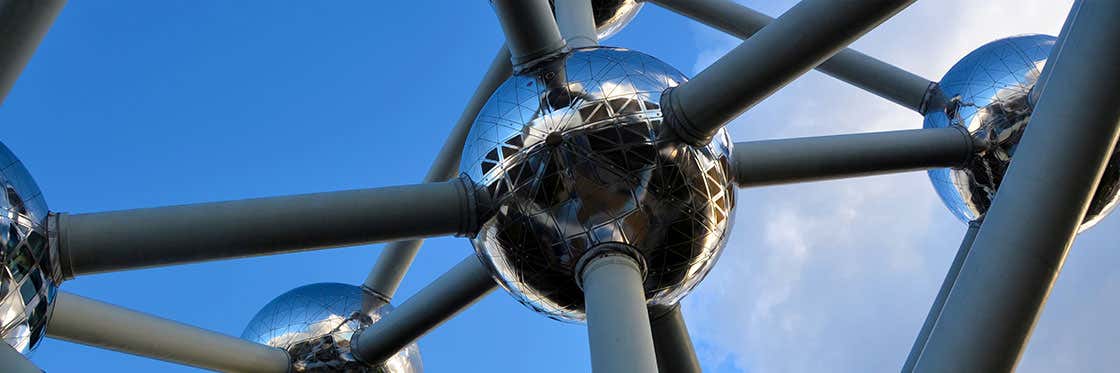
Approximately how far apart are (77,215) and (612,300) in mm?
2630

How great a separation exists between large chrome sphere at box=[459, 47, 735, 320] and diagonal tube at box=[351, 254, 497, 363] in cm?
86

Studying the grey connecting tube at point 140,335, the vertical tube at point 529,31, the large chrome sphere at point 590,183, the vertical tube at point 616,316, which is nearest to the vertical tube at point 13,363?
the grey connecting tube at point 140,335

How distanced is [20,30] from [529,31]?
9.73 feet

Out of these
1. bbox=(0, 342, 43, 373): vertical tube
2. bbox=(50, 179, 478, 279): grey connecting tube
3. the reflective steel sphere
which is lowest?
bbox=(0, 342, 43, 373): vertical tube

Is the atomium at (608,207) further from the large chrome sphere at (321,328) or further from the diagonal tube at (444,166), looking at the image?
the diagonal tube at (444,166)

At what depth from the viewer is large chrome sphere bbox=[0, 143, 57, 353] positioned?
5488 millimetres

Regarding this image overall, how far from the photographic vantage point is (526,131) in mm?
6488

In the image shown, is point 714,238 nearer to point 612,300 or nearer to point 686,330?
point 612,300

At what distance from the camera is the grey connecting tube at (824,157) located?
6.89 metres

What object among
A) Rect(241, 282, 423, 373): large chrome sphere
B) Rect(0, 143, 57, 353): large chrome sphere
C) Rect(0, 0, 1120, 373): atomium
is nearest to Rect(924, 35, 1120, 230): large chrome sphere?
Rect(0, 0, 1120, 373): atomium

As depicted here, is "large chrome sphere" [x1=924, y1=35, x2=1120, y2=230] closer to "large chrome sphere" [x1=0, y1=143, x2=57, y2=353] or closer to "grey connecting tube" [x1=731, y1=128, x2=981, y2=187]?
"grey connecting tube" [x1=731, y1=128, x2=981, y2=187]

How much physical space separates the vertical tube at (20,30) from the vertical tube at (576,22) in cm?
423

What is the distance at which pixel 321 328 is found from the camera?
9.09 metres

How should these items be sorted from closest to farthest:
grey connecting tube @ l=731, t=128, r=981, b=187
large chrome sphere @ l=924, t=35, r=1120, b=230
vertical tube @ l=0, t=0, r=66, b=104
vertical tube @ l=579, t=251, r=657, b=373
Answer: vertical tube @ l=0, t=0, r=66, b=104, vertical tube @ l=579, t=251, r=657, b=373, grey connecting tube @ l=731, t=128, r=981, b=187, large chrome sphere @ l=924, t=35, r=1120, b=230
